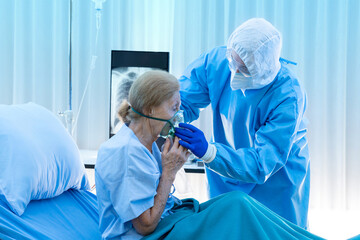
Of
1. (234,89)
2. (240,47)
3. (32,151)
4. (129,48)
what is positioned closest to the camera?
(32,151)

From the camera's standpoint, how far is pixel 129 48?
3.81 meters

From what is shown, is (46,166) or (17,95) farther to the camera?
(17,95)

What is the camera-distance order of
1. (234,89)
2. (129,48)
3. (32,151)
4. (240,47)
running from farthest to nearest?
(129,48)
(234,89)
(240,47)
(32,151)

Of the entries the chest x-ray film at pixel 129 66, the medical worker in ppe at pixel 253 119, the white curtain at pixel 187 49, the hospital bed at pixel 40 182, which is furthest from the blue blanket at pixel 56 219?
the white curtain at pixel 187 49

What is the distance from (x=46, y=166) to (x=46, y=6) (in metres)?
2.60

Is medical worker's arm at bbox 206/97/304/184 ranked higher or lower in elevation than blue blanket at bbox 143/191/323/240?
higher

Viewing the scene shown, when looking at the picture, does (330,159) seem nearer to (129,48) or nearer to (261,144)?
(129,48)

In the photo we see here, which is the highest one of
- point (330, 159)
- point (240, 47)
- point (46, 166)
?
point (240, 47)

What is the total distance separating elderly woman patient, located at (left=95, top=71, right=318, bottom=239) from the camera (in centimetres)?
145

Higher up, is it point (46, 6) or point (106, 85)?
point (46, 6)

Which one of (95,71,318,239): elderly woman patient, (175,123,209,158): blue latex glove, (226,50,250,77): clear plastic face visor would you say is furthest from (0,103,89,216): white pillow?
(226,50,250,77): clear plastic face visor

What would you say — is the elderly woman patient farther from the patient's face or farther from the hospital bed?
the hospital bed

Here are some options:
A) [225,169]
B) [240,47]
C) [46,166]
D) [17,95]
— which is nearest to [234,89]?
[240,47]

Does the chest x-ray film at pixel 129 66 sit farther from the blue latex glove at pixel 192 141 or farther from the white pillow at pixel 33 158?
the blue latex glove at pixel 192 141
